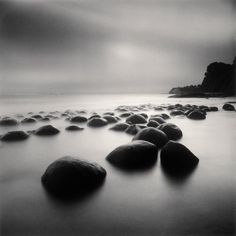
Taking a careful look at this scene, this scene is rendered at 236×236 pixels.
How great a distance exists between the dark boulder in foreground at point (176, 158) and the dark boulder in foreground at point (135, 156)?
0.15m

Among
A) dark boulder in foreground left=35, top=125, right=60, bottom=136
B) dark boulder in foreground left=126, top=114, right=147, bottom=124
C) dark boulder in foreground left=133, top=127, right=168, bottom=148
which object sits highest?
dark boulder in foreground left=133, top=127, right=168, bottom=148

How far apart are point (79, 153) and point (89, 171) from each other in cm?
168

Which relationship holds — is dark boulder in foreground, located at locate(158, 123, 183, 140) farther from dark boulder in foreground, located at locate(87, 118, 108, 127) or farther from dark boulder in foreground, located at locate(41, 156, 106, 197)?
dark boulder in foreground, located at locate(41, 156, 106, 197)

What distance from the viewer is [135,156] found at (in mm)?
3195

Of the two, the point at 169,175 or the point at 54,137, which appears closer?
the point at 169,175

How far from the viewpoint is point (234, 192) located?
233 centimetres

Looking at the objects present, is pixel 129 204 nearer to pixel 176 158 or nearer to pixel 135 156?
pixel 135 156

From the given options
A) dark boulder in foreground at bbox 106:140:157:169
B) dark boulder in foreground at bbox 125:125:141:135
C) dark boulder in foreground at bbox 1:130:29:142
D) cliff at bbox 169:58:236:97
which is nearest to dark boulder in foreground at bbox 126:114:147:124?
dark boulder in foreground at bbox 125:125:141:135

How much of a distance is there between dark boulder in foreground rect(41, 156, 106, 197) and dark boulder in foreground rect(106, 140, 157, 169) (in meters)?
0.60

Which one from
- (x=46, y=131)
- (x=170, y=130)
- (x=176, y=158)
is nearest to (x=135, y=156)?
(x=176, y=158)

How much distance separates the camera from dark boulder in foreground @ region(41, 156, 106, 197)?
2.36m

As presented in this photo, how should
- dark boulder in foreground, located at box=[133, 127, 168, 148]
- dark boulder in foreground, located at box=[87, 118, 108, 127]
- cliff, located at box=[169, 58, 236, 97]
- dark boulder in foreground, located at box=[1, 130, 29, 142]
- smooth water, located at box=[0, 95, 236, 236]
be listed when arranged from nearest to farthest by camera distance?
1. smooth water, located at box=[0, 95, 236, 236]
2. dark boulder in foreground, located at box=[133, 127, 168, 148]
3. dark boulder in foreground, located at box=[1, 130, 29, 142]
4. dark boulder in foreground, located at box=[87, 118, 108, 127]
5. cliff, located at box=[169, 58, 236, 97]

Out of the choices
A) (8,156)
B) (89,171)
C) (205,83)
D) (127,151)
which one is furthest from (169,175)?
(205,83)

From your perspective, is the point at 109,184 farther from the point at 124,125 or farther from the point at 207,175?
the point at 124,125
